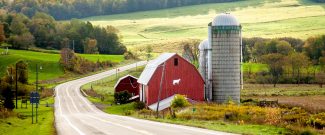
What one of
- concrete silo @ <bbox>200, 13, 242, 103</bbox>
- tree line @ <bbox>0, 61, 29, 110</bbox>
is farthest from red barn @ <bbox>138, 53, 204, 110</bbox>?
tree line @ <bbox>0, 61, 29, 110</bbox>

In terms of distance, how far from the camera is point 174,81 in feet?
221

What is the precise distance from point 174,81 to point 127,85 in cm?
2136

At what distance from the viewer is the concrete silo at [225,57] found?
6525 cm

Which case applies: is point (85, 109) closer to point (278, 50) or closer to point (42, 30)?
point (278, 50)

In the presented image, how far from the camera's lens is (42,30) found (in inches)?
6378

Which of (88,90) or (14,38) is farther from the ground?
(14,38)

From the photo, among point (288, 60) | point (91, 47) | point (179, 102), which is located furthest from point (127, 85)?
point (91, 47)

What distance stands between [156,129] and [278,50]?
111m

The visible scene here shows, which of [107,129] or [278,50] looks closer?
[107,129]

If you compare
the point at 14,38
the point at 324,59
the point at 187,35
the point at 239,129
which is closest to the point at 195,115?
the point at 239,129

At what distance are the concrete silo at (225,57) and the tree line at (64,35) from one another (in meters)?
97.5

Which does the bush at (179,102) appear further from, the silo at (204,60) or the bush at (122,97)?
the bush at (122,97)

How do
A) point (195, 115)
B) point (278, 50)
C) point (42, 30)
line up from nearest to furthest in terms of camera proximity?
point (195, 115) < point (278, 50) < point (42, 30)

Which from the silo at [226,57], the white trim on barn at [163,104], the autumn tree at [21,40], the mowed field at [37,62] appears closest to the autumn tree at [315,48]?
the mowed field at [37,62]
